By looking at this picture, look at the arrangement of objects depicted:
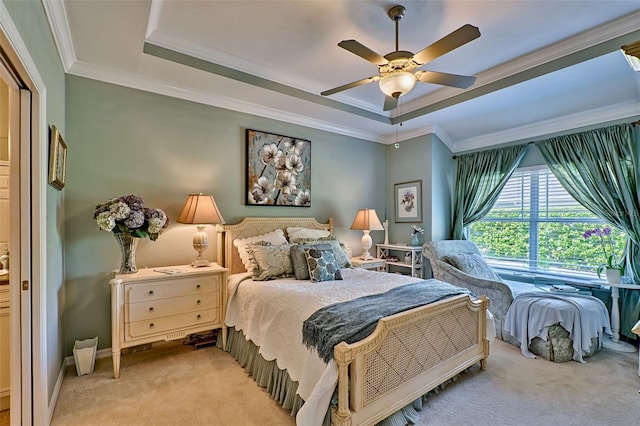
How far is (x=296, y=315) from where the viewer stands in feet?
7.00

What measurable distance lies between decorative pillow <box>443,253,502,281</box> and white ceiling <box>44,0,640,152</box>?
185cm

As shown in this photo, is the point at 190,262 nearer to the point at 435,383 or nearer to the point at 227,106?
the point at 227,106

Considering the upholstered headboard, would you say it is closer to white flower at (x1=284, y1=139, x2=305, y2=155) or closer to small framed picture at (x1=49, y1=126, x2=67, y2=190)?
white flower at (x1=284, y1=139, x2=305, y2=155)

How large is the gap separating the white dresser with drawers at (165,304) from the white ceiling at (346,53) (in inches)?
74.4

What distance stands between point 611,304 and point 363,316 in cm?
320

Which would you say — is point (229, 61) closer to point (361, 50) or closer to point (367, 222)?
point (361, 50)

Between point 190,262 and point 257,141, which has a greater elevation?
point 257,141

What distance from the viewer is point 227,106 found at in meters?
3.54

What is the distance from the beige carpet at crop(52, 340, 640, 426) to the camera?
6.63 feet

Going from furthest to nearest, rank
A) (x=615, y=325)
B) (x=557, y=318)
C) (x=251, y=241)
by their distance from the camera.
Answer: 1. (x=251, y=241)
2. (x=615, y=325)
3. (x=557, y=318)

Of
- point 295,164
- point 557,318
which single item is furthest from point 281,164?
Result: point 557,318

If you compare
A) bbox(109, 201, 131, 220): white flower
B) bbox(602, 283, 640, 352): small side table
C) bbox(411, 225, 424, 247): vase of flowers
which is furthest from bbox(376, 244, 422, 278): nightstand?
bbox(109, 201, 131, 220): white flower

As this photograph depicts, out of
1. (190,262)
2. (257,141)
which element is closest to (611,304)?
(257,141)

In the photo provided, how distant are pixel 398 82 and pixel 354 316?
1689mm
